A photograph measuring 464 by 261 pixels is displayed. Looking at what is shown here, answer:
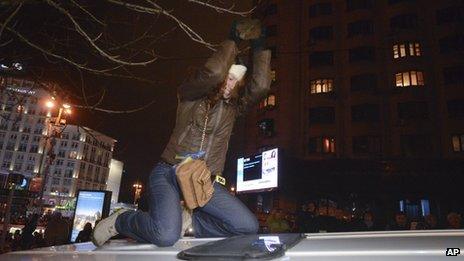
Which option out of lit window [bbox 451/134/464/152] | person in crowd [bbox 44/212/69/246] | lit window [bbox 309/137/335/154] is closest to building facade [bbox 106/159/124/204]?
lit window [bbox 309/137/335/154]

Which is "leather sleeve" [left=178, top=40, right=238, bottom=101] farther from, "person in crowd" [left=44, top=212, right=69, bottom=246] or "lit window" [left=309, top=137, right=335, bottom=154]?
"lit window" [left=309, top=137, right=335, bottom=154]

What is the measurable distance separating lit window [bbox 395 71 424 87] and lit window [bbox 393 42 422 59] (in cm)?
181

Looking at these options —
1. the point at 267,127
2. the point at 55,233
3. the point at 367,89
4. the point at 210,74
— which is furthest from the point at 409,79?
the point at 210,74

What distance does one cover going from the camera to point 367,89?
111 ft

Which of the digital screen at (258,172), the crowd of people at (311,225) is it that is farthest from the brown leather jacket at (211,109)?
the digital screen at (258,172)

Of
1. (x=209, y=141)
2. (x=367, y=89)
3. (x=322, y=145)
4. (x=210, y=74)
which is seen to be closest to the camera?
(x=210, y=74)

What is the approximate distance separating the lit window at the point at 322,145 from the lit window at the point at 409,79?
7.91 m

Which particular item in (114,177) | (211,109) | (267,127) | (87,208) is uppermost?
(114,177)

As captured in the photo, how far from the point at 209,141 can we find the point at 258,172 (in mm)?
17708

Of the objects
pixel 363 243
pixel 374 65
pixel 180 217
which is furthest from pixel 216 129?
pixel 374 65

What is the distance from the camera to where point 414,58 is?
32875 millimetres

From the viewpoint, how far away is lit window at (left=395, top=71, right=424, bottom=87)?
106 feet

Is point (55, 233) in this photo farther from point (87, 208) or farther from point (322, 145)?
point (322, 145)

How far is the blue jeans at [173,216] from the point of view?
8.56ft
